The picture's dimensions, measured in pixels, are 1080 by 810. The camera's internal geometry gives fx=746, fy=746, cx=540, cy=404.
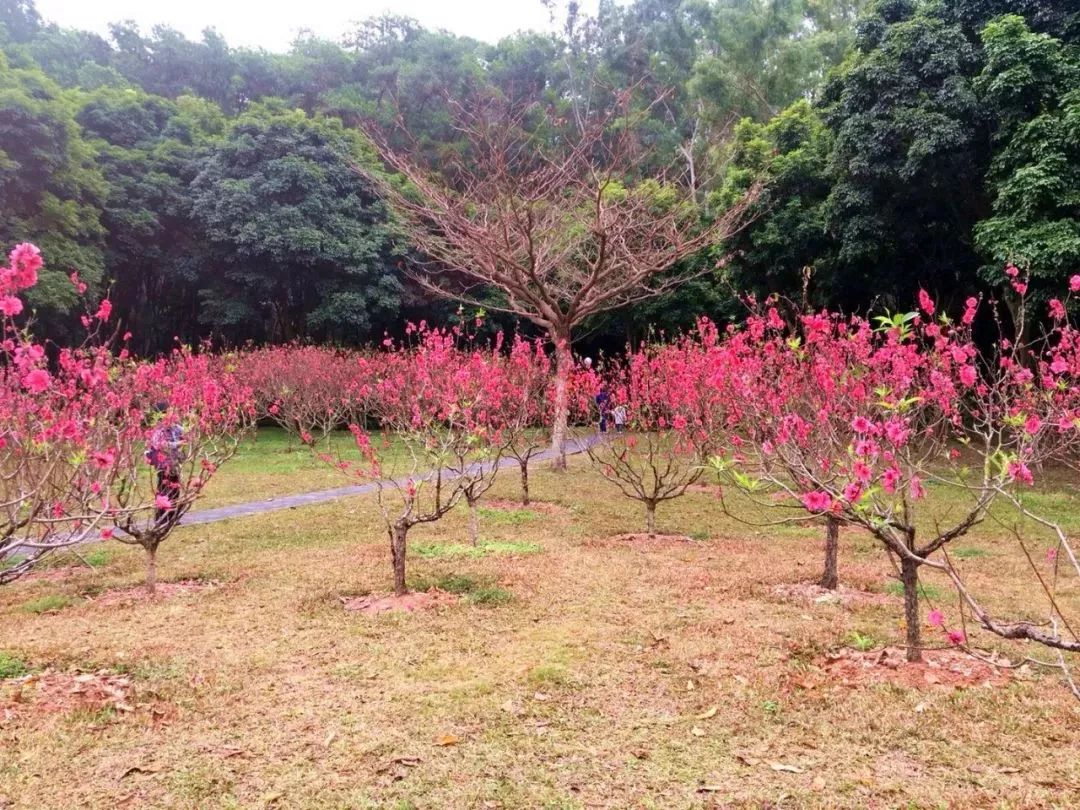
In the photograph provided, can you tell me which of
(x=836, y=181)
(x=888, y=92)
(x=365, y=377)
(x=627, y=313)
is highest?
(x=888, y=92)

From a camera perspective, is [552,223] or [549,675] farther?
[552,223]

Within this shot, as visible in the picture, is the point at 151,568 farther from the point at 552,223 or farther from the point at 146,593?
the point at 552,223

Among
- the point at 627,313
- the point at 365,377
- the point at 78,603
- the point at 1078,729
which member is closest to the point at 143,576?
the point at 78,603

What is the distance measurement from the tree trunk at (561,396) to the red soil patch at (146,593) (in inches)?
262

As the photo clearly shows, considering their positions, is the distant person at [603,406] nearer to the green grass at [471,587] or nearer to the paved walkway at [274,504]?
the paved walkway at [274,504]

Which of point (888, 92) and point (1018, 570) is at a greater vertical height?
point (888, 92)

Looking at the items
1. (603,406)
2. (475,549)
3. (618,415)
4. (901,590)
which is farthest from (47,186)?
(901,590)

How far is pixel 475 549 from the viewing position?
7004 mm

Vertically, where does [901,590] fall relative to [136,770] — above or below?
below

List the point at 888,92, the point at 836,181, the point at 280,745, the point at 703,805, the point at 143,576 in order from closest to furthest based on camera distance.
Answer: the point at 703,805
the point at 280,745
the point at 143,576
the point at 888,92
the point at 836,181

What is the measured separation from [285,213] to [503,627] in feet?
60.8

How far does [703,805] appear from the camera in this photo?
108 inches

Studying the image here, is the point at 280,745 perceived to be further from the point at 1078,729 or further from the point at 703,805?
the point at 1078,729

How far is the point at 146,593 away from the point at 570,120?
22.5 meters
